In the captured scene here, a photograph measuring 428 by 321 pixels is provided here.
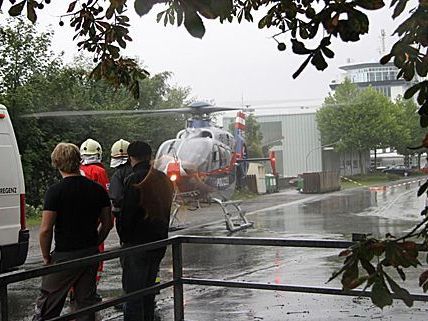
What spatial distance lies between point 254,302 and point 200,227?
1072 centimetres

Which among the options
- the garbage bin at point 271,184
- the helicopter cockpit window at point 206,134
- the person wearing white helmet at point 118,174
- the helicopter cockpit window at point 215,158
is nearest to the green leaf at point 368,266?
the person wearing white helmet at point 118,174

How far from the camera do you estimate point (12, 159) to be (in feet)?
29.2

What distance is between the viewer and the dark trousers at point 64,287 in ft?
15.6

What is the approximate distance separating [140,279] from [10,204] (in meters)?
3.70

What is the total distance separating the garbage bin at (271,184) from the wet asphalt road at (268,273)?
1478cm

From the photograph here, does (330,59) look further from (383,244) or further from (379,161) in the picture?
(379,161)

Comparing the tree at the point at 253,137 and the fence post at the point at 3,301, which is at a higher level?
the tree at the point at 253,137

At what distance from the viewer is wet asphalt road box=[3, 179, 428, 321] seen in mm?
6480

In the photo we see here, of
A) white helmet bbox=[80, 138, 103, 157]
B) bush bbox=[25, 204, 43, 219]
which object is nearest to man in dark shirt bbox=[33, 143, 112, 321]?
white helmet bbox=[80, 138, 103, 157]

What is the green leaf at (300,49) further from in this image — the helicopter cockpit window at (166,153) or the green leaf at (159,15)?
the helicopter cockpit window at (166,153)

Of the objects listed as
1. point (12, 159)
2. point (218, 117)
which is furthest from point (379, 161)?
point (12, 159)

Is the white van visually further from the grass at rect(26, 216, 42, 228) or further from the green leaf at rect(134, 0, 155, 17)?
the grass at rect(26, 216, 42, 228)

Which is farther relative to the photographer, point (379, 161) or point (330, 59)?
point (379, 161)

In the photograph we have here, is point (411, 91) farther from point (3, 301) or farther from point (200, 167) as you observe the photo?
point (200, 167)
